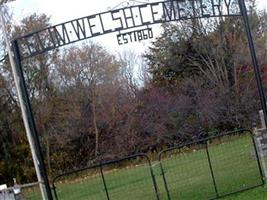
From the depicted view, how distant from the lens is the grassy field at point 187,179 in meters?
10.2

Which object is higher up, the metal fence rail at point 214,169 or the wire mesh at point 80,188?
the wire mesh at point 80,188

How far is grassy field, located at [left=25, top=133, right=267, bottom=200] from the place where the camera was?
10164mm

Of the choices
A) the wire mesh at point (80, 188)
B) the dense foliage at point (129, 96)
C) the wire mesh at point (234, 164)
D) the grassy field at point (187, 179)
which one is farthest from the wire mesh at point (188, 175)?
the dense foliage at point (129, 96)

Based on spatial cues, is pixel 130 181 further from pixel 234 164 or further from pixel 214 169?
pixel 234 164

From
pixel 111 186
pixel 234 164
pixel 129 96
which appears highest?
pixel 129 96

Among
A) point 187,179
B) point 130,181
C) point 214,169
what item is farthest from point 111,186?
point 214,169

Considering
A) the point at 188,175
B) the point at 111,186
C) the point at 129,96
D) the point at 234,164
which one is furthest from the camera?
Result: the point at 129,96

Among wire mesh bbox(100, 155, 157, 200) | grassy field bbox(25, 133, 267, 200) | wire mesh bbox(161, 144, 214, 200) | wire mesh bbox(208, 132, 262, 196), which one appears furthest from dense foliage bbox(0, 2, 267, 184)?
wire mesh bbox(208, 132, 262, 196)

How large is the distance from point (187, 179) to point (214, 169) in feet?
3.33

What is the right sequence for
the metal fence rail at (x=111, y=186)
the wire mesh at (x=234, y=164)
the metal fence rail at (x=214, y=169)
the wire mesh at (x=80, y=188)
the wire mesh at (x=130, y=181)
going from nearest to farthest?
1. the metal fence rail at (x=214, y=169)
2. the wire mesh at (x=234, y=164)
3. the wire mesh at (x=130, y=181)
4. the metal fence rail at (x=111, y=186)
5. the wire mesh at (x=80, y=188)

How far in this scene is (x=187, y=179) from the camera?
478 inches

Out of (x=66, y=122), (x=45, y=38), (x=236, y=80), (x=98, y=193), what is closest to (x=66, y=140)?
(x=66, y=122)

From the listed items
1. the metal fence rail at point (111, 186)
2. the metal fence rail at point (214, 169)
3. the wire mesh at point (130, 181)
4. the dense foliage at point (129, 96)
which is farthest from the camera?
the dense foliage at point (129, 96)

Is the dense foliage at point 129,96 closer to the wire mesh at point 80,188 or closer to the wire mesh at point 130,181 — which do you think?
the wire mesh at point 130,181
